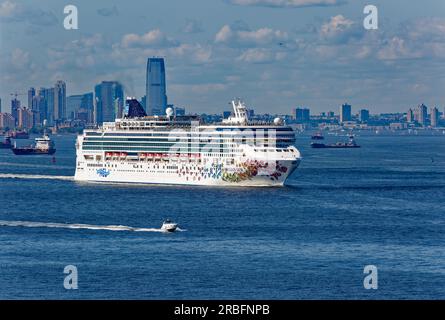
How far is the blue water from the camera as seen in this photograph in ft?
164

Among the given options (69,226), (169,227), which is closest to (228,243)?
(169,227)

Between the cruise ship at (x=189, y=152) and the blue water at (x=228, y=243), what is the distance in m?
2.51

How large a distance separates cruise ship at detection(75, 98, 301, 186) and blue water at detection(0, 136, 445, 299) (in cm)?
251

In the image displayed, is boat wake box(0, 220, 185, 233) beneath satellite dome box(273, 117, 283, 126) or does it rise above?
beneath

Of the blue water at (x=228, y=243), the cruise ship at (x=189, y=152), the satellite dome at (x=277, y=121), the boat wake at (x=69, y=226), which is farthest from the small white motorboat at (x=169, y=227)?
the satellite dome at (x=277, y=121)

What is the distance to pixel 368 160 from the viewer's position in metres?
162

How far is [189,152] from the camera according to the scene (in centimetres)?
9969

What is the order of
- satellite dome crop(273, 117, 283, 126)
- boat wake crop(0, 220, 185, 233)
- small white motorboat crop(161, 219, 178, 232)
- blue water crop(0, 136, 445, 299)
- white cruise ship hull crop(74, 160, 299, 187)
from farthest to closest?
satellite dome crop(273, 117, 283, 126), white cruise ship hull crop(74, 160, 299, 187), boat wake crop(0, 220, 185, 233), small white motorboat crop(161, 219, 178, 232), blue water crop(0, 136, 445, 299)

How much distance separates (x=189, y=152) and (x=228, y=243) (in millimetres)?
38024

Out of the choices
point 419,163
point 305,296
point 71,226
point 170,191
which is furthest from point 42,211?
point 419,163

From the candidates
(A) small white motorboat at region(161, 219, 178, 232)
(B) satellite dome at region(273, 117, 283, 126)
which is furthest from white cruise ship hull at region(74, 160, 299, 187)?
(A) small white motorboat at region(161, 219, 178, 232)

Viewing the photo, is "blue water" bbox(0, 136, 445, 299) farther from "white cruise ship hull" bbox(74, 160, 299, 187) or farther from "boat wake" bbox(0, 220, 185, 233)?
"white cruise ship hull" bbox(74, 160, 299, 187)

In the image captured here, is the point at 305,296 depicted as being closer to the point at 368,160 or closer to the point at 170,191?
the point at 170,191
